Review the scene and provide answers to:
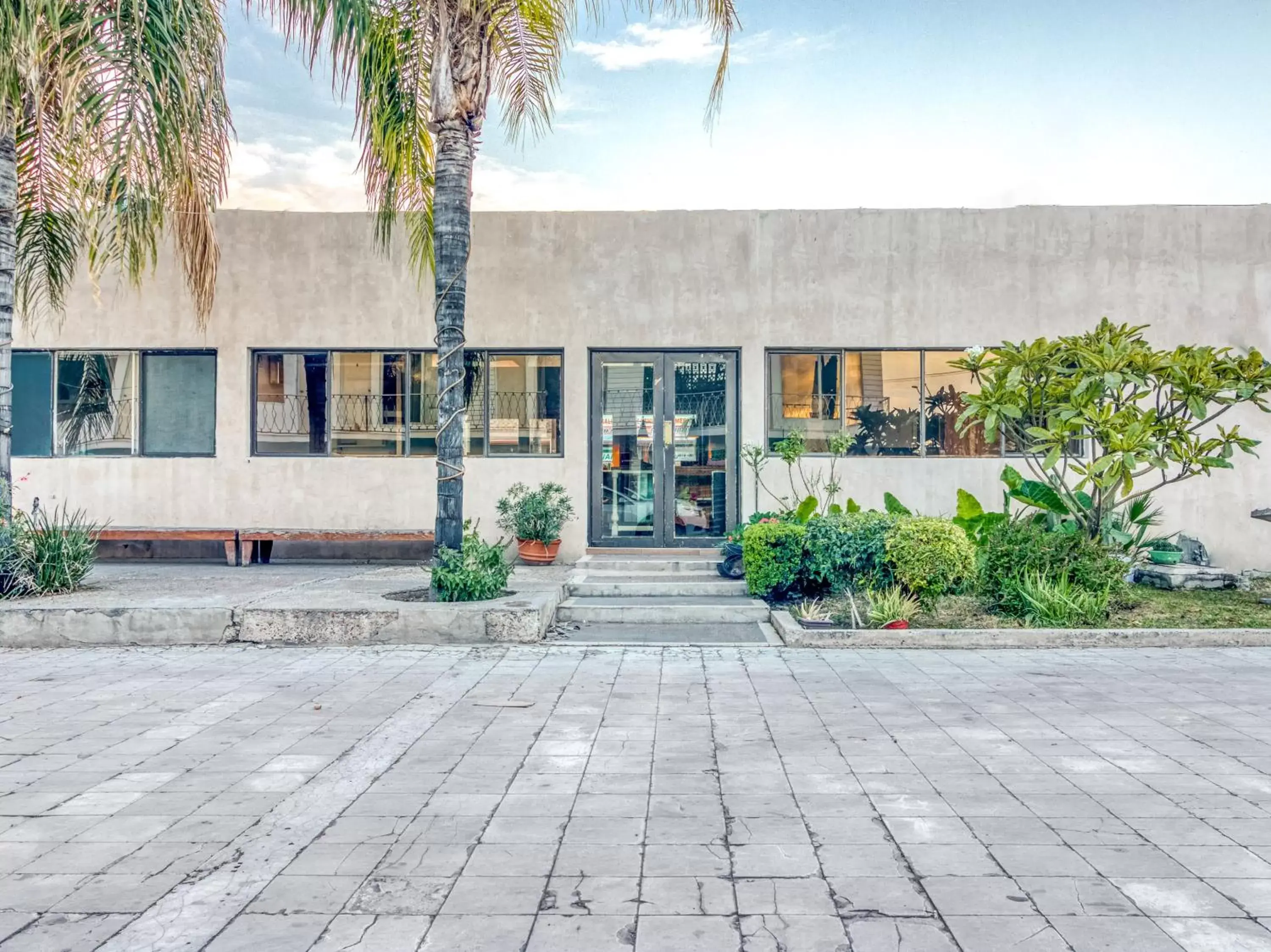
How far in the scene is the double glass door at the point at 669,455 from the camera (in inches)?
484

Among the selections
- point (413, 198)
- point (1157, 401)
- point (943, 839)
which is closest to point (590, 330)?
point (413, 198)

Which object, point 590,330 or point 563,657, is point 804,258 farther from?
point 563,657

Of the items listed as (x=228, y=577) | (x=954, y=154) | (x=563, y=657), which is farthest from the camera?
(x=954, y=154)

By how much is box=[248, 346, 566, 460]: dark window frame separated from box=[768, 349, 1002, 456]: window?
10.1 feet

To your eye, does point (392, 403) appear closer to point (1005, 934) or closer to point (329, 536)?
point (329, 536)

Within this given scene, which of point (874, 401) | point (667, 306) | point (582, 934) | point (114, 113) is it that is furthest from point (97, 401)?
point (582, 934)

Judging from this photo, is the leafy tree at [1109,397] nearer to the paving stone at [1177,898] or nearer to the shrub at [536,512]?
the shrub at [536,512]

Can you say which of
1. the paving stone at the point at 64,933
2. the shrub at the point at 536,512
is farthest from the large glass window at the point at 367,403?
the paving stone at the point at 64,933

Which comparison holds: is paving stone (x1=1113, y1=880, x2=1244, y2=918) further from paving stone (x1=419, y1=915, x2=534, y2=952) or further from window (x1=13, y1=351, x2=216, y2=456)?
window (x1=13, y1=351, x2=216, y2=456)

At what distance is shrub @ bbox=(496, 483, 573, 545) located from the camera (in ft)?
39.0

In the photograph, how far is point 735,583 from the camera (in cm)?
1018

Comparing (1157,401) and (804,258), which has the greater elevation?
(804,258)

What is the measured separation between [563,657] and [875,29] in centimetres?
893

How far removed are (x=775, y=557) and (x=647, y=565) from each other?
85.6 inches
